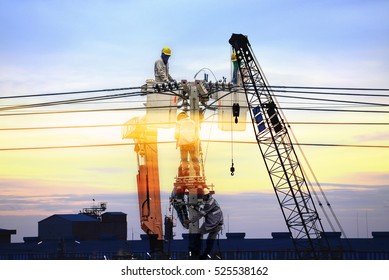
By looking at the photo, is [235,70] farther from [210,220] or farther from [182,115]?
[210,220]

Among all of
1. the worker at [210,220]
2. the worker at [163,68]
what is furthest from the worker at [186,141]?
the worker at [163,68]

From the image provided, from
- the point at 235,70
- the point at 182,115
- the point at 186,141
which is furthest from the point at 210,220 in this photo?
the point at 235,70

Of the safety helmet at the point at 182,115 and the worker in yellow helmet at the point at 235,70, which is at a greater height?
the worker in yellow helmet at the point at 235,70

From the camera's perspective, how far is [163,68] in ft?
212

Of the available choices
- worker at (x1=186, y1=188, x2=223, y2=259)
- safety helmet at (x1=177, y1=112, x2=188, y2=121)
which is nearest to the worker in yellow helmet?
safety helmet at (x1=177, y1=112, x2=188, y2=121)

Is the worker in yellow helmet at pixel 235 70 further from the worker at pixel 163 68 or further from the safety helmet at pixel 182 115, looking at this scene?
the safety helmet at pixel 182 115

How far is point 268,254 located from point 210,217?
21.1 metres

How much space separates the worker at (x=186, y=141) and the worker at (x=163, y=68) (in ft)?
16.0

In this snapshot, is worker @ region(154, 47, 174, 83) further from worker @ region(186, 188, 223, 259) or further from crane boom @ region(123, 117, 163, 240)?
worker @ region(186, 188, 223, 259)

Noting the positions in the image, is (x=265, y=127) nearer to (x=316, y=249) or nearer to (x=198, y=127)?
(x=316, y=249)

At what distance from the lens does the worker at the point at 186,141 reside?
5750 cm

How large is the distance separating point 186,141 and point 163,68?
9596 millimetres

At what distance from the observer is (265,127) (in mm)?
80000
